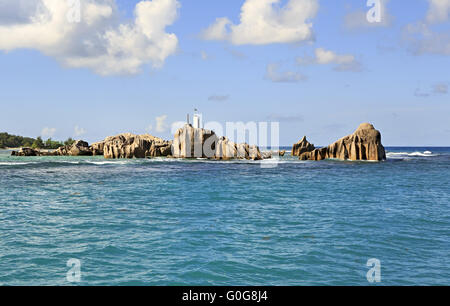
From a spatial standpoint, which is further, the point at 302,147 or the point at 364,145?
the point at 302,147

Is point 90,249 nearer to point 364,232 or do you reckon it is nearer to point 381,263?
point 381,263

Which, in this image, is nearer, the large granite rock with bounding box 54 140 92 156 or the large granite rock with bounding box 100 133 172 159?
the large granite rock with bounding box 100 133 172 159

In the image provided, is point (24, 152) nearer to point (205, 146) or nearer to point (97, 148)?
point (97, 148)

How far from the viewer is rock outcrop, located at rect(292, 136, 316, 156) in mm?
119562

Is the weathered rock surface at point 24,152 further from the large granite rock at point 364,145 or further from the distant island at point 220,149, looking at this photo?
the large granite rock at point 364,145

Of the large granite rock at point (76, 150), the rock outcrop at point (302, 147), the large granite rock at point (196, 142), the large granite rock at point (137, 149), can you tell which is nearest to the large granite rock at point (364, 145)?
the rock outcrop at point (302, 147)

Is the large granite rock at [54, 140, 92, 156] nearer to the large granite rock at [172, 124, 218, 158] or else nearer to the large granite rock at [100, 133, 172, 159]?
the large granite rock at [100, 133, 172, 159]

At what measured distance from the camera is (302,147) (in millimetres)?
120375

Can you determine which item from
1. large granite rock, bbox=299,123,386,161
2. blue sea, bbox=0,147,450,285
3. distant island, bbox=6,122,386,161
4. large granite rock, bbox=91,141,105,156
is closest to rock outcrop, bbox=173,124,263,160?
distant island, bbox=6,122,386,161

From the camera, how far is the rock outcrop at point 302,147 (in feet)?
392

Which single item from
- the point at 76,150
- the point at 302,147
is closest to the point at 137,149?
the point at 76,150

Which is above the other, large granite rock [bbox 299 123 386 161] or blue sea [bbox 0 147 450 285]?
large granite rock [bbox 299 123 386 161]
